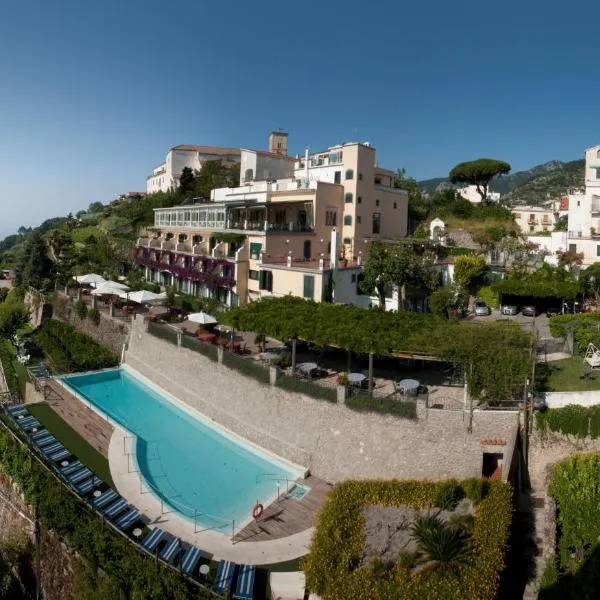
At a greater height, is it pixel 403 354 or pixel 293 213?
pixel 293 213

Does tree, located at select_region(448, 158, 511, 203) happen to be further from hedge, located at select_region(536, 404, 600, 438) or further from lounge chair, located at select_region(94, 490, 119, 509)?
lounge chair, located at select_region(94, 490, 119, 509)

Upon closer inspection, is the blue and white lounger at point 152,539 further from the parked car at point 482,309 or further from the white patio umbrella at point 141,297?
the parked car at point 482,309

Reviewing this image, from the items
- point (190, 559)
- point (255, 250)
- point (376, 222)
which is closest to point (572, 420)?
point (190, 559)

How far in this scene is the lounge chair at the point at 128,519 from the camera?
52.4ft

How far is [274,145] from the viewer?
65188 mm

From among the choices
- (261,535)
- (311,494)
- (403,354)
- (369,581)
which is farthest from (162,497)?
(403,354)

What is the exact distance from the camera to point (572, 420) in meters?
17.9

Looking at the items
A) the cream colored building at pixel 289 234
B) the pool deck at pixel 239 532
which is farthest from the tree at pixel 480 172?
the pool deck at pixel 239 532

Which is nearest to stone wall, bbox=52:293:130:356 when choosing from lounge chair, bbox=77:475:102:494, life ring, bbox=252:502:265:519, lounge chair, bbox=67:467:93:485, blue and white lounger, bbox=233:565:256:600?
lounge chair, bbox=67:467:93:485

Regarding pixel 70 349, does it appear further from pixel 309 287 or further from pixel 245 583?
pixel 245 583

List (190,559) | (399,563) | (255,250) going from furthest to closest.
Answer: (255,250) → (190,559) → (399,563)

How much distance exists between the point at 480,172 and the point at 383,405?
4844cm

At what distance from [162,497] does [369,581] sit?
9.17m

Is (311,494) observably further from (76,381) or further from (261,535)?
(76,381)
